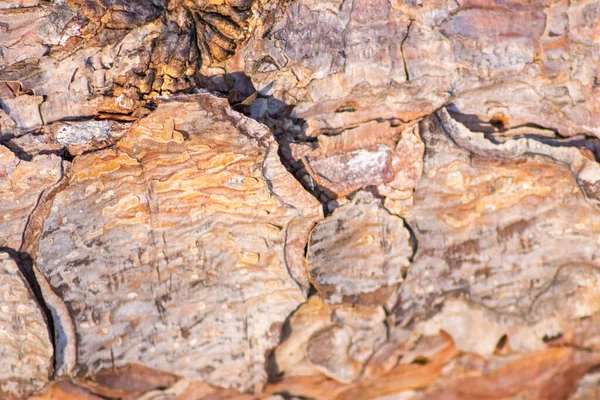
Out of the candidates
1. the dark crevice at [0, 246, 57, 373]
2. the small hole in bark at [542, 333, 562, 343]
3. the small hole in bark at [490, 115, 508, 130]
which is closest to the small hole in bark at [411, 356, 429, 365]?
the small hole in bark at [542, 333, 562, 343]

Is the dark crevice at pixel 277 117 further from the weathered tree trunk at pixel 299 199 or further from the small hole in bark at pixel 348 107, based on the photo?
the small hole in bark at pixel 348 107

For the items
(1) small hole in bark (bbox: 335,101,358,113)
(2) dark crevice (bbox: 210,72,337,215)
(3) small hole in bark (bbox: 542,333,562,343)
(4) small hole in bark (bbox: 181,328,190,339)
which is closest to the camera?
(3) small hole in bark (bbox: 542,333,562,343)

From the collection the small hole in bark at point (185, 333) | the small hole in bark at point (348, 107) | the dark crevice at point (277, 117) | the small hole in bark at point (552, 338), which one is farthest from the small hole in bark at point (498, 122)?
the small hole in bark at point (185, 333)

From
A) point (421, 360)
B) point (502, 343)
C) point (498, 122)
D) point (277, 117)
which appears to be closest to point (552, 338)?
point (502, 343)

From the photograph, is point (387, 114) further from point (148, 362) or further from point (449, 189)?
point (148, 362)

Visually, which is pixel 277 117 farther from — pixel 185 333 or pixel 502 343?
pixel 502 343

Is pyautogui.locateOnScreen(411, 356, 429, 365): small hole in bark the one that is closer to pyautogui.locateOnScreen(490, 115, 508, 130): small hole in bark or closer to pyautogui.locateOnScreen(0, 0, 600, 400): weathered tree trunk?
pyautogui.locateOnScreen(0, 0, 600, 400): weathered tree trunk

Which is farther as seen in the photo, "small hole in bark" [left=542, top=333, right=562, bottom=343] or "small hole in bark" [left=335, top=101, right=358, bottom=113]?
"small hole in bark" [left=335, top=101, right=358, bottom=113]

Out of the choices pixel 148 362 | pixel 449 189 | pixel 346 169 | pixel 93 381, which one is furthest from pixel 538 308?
pixel 93 381

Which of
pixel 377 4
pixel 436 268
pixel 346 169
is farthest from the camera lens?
pixel 377 4
